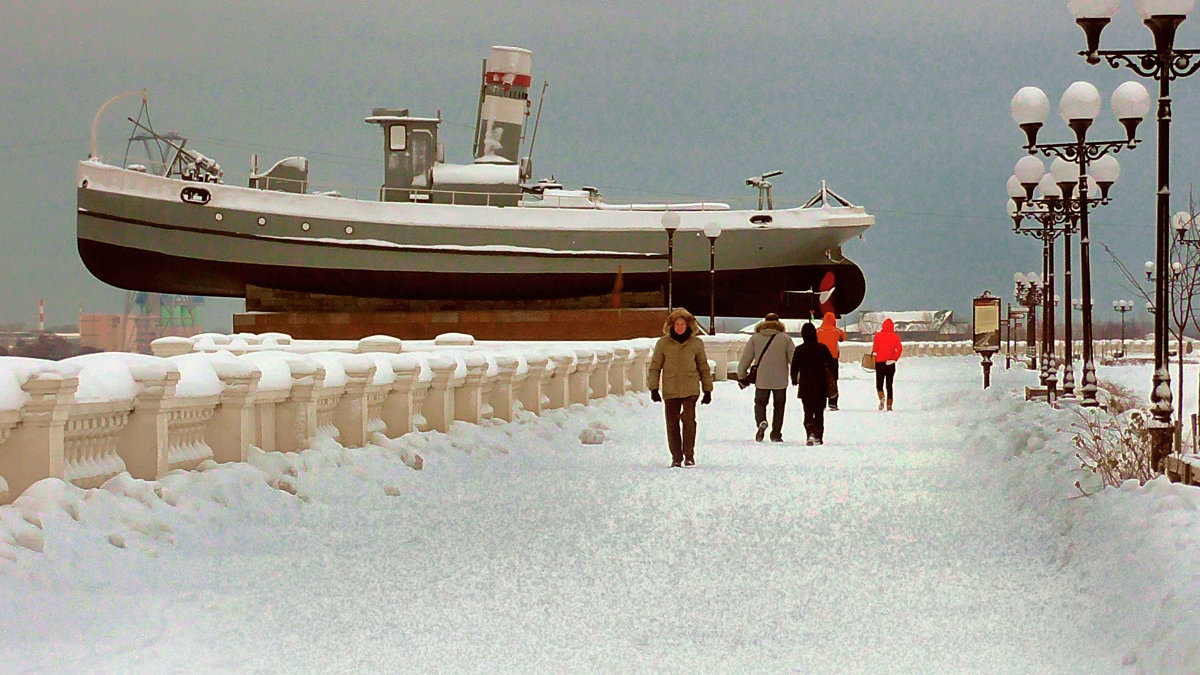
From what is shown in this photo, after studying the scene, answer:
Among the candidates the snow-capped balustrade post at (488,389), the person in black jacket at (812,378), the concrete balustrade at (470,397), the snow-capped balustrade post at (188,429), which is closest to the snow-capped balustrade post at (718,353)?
the snow-capped balustrade post at (488,389)

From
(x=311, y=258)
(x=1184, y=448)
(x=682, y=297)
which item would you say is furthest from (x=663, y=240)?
(x=1184, y=448)

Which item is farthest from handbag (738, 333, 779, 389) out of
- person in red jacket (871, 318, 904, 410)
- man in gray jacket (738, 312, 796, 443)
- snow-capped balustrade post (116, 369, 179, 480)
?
snow-capped balustrade post (116, 369, 179, 480)

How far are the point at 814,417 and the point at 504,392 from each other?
189 inches

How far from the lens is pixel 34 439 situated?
972 cm

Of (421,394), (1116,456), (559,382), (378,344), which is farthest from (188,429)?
(378,344)

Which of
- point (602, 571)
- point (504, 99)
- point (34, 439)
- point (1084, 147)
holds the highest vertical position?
point (504, 99)

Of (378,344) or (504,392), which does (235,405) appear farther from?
(378,344)

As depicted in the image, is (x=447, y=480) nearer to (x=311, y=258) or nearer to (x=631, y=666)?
(x=631, y=666)

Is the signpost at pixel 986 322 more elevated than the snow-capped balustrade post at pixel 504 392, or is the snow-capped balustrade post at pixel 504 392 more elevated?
the signpost at pixel 986 322

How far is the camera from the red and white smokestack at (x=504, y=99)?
176ft

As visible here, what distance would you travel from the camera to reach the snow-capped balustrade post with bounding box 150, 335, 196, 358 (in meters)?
29.3

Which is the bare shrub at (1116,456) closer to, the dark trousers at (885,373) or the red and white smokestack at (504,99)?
the dark trousers at (885,373)

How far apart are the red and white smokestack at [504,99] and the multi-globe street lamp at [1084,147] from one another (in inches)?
1198

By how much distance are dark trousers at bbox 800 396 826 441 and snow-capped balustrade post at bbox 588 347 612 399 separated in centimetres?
883
